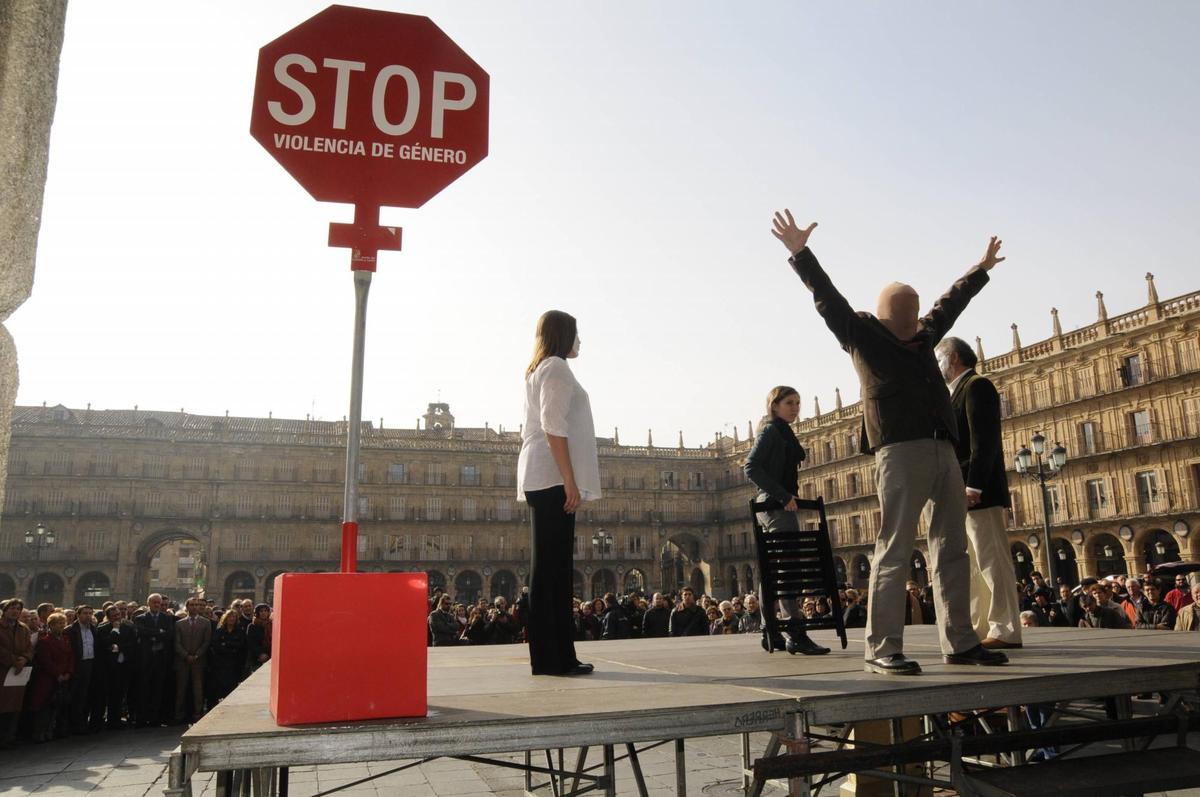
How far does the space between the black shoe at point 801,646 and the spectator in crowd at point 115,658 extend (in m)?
8.49

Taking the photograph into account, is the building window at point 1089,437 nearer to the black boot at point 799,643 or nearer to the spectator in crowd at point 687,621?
the spectator in crowd at point 687,621

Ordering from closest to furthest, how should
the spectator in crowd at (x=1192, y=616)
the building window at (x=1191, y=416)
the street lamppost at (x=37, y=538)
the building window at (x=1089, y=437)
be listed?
1. the spectator in crowd at (x=1192, y=616)
2. the building window at (x=1191, y=416)
3. the building window at (x=1089, y=437)
4. the street lamppost at (x=37, y=538)

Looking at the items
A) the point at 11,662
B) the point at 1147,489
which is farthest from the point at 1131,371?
the point at 11,662

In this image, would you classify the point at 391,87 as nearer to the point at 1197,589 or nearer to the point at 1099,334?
the point at 1197,589

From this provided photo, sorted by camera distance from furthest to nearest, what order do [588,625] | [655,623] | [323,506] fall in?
[323,506] < [588,625] < [655,623]

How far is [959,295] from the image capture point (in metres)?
3.47

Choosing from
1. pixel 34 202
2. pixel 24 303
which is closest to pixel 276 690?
pixel 24 303

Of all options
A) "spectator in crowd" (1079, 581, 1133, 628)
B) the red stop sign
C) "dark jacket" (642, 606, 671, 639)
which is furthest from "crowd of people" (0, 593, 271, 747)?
"spectator in crowd" (1079, 581, 1133, 628)

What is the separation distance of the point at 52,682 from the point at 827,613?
824 centimetres

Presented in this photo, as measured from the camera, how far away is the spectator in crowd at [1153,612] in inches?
408

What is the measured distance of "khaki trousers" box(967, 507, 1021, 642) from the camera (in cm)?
380

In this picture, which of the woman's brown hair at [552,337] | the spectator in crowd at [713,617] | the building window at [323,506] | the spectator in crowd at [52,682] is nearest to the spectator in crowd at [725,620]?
the spectator in crowd at [713,617]

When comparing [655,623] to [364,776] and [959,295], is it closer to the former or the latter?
[364,776]

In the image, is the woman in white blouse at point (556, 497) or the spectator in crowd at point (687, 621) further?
the spectator in crowd at point (687, 621)
